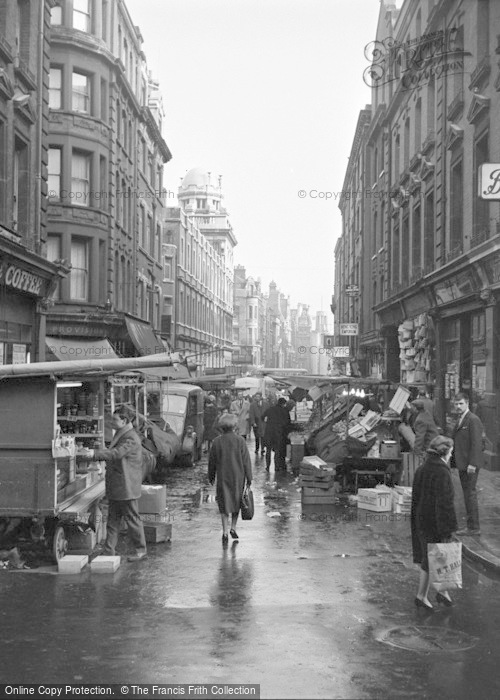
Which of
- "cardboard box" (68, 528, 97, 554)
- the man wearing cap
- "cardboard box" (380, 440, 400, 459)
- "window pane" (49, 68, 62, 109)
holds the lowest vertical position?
"cardboard box" (68, 528, 97, 554)

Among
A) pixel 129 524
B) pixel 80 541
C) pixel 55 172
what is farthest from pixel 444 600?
pixel 55 172

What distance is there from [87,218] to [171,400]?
1110 cm

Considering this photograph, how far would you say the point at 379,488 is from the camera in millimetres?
14344

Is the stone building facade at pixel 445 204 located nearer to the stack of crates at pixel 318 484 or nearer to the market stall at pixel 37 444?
the stack of crates at pixel 318 484

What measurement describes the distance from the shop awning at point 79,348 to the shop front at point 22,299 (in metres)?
6.19

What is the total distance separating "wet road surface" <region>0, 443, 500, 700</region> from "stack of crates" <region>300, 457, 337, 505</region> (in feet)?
9.40

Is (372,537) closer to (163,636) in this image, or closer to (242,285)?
(163,636)

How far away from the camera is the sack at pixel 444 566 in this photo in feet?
25.1

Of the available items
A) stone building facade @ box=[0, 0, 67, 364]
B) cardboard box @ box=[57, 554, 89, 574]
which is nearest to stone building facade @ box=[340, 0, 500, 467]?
cardboard box @ box=[57, 554, 89, 574]

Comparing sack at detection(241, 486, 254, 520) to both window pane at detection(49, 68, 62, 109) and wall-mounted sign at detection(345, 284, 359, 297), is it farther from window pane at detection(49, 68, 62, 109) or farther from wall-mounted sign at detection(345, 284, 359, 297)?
wall-mounted sign at detection(345, 284, 359, 297)

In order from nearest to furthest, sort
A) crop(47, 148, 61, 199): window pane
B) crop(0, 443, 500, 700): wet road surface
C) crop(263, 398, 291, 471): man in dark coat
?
crop(0, 443, 500, 700): wet road surface → crop(263, 398, 291, 471): man in dark coat → crop(47, 148, 61, 199): window pane

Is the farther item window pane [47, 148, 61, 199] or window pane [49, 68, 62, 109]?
window pane [49, 68, 62, 109]

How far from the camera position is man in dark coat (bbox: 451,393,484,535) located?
1113 cm

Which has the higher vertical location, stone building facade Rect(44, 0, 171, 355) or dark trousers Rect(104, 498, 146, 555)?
stone building facade Rect(44, 0, 171, 355)
